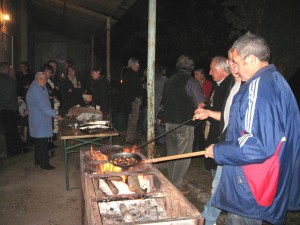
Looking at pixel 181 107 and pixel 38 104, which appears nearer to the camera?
pixel 181 107

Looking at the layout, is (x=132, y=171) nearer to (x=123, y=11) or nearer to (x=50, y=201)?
(x=50, y=201)

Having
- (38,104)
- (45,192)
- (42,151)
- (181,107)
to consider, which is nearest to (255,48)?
(181,107)

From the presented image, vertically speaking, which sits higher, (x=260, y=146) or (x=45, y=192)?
(x=260, y=146)

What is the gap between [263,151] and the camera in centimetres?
199

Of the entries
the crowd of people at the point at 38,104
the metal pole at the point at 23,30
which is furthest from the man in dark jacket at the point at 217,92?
the metal pole at the point at 23,30

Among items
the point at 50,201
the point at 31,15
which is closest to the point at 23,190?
the point at 50,201

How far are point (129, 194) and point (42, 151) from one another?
4.08 m

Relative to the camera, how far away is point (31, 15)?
632 inches

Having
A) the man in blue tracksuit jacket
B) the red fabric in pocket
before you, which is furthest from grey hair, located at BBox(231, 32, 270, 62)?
the red fabric in pocket

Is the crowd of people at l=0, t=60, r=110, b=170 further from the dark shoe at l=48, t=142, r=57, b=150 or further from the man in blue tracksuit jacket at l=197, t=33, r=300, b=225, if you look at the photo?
the man in blue tracksuit jacket at l=197, t=33, r=300, b=225

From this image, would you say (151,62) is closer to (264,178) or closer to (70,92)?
(70,92)

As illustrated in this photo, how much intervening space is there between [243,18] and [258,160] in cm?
792

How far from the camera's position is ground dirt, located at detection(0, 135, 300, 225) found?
14.5 feet

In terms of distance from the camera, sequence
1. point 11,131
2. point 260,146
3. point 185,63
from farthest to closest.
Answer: point 11,131, point 185,63, point 260,146
